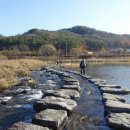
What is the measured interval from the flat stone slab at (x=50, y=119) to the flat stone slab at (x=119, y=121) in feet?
4.43

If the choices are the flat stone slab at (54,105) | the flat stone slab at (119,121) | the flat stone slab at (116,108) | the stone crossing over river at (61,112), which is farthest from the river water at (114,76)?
the flat stone slab at (119,121)

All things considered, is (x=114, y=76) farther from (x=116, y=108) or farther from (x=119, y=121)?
(x=119, y=121)

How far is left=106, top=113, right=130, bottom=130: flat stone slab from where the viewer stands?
780cm

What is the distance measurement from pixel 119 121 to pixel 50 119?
189 centimetres

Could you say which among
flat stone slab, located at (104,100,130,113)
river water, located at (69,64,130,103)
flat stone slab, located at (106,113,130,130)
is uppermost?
flat stone slab, located at (104,100,130,113)

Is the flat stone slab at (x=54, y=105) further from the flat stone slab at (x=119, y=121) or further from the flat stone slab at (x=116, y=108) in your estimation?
the flat stone slab at (x=119, y=121)

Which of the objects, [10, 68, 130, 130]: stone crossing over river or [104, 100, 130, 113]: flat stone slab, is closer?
[10, 68, 130, 130]: stone crossing over river

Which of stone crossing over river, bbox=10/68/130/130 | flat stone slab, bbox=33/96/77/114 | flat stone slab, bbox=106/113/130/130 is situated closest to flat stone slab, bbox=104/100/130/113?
stone crossing over river, bbox=10/68/130/130

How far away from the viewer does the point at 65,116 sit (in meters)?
8.77

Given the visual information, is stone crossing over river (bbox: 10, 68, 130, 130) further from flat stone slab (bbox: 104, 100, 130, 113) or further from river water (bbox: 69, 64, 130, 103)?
river water (bbox: 69, 64, 130, 103)

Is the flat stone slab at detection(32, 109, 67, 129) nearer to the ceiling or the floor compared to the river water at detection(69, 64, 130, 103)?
nearer to the ceiling

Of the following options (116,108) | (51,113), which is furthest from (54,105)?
(116,108)

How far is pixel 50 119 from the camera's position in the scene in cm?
789

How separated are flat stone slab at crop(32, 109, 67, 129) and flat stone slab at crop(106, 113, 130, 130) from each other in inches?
53.2
